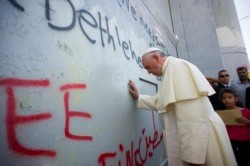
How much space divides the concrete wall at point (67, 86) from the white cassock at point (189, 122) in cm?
51

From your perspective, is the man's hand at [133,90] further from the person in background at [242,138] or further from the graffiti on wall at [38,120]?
the person in background at [242,138]

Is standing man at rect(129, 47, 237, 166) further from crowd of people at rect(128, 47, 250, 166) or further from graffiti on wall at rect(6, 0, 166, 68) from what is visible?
graffiti on wall at rect(6, 0, 166, 68)

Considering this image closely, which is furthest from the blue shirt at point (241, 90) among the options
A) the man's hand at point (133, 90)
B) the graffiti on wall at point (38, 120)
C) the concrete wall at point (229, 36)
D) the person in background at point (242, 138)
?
the concrete wall at point (229, 36)

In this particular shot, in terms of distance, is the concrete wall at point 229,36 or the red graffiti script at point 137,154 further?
the concrete wall at point 229,36

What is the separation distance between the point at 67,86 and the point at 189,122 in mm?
1142

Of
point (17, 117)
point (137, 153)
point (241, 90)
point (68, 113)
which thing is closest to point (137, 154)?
point (137, 153)

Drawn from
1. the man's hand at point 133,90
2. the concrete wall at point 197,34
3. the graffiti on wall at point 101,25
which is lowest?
the man's hand at point 133,90

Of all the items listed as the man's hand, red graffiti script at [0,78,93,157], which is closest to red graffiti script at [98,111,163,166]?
the man's hand

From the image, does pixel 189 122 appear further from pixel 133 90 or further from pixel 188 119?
pixel 133 90

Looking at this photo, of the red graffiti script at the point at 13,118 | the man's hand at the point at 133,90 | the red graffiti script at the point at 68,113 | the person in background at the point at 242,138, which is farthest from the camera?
the person in background at the point at 242,138

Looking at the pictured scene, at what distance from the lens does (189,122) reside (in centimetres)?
186

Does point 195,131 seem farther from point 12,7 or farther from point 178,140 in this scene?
point 12,7

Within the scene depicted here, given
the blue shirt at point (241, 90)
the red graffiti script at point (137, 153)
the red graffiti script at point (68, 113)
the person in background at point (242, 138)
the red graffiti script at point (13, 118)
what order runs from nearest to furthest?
the red graffiti script at point (13, 118), the red graffiti script at point (68, 113), the red graffiti script at point (137, 153), the person in background at point (242, 138), the blue shirt at point (241, 90)

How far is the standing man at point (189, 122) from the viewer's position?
1.85 meters
